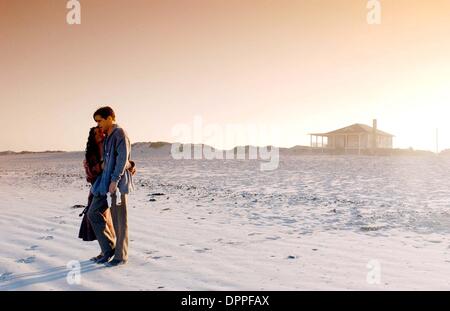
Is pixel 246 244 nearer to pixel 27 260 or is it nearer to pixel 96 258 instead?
pixel 96 258

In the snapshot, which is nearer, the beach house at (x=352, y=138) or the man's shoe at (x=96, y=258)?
the man's shoe at (x=96, y=258)

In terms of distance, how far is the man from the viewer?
4.53 m

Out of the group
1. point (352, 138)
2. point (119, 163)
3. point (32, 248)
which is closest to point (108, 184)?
point (119, 163)

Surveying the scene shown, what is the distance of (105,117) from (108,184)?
746 mm

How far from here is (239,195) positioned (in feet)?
37.9

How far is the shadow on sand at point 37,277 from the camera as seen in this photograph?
13.4 ft

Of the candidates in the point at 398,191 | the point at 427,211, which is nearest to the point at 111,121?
the point at 427,211

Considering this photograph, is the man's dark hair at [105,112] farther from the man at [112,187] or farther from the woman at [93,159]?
the woman at [93,159]

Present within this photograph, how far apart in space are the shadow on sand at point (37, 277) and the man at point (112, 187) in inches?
9.9

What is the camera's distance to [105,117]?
4641mm

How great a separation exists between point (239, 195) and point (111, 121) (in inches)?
284

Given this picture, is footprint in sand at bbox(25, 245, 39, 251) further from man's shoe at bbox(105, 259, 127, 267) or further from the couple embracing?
man's shoe at bbox(105, 259, 127, 267)

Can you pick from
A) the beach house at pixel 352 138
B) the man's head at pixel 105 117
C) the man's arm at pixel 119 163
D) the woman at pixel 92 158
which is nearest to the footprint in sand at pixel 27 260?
the woman at pixel 92 158
